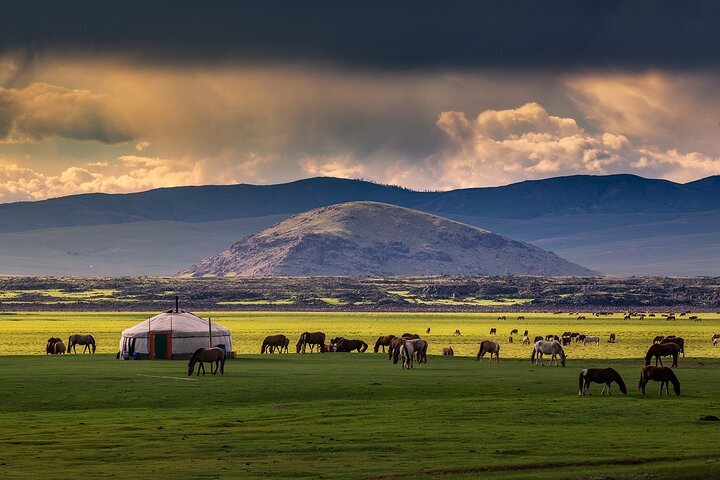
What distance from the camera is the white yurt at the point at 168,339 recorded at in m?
72.9

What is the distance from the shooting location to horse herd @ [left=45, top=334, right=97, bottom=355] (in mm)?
81875

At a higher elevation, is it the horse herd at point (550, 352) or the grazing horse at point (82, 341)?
the grazing horse at point (82, 341)

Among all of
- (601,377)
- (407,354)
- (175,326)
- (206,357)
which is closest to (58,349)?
(175,326)

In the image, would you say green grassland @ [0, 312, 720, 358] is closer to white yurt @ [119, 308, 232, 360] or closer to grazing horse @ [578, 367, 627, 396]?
white yurt @ [119, 308, 232, 360]

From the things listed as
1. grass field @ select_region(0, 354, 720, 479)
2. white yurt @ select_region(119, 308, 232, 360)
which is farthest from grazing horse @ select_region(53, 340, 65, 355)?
grass field @ select_region(0, 354, 720, 479)

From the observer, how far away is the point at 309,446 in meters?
32.1

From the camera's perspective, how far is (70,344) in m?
86.1

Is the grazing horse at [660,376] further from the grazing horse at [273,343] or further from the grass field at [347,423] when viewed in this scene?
the grazing horse at [273,343]

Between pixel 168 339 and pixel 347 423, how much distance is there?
37.3 m

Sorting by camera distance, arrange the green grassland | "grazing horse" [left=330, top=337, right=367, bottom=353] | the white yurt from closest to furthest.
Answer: the white yurt < "grazing horse" [left=330, top=337, right=367, bottom=353] < the green grassland

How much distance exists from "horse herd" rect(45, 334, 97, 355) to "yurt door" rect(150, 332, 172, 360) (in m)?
11.2

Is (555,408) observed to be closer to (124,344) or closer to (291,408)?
(291,408)

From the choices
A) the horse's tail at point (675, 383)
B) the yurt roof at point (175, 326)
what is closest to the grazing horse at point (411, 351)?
the yurt roof at point (175, 326)

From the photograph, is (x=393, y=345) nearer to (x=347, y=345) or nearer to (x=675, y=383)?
(x=347, y=345)
